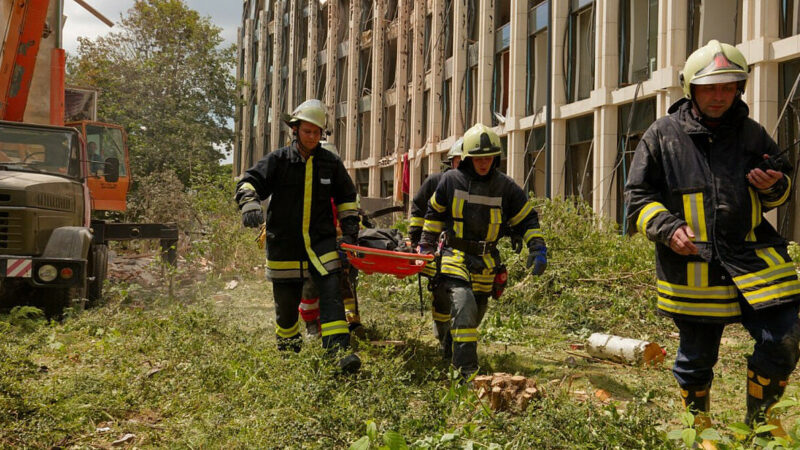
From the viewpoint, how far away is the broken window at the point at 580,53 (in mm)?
17484

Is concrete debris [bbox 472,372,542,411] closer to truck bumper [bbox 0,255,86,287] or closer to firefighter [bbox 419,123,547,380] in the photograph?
firefighter [bbox 419,123,547,380]

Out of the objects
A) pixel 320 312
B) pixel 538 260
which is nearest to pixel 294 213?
pixel 320 312

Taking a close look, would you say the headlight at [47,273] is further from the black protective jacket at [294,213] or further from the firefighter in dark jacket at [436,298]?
the firefighter in dark jacket at [436,298]

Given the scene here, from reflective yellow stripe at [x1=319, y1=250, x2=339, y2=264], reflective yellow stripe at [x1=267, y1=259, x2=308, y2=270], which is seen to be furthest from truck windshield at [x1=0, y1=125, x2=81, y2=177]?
reflective yellow stripe at [x1=319, y1=250, x2=339, y2=264]

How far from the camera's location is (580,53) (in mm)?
17797

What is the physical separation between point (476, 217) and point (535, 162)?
13682mm

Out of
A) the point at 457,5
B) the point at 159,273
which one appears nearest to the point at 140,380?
the point at 159,273

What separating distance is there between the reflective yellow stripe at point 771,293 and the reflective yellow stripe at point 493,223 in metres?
2.47

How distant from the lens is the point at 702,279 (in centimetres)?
387

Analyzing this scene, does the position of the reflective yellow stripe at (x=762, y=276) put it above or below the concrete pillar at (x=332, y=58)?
below

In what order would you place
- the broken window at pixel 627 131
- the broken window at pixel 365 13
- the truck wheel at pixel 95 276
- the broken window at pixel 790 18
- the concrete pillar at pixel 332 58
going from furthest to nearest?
1. the concrete pillar at pixel 332 58
2. the broken window at pixel 365 13
3. the broken window at pixel 627 131
4. the broken window at pixel 790 18
5. the truck wheel at pixel 95 276

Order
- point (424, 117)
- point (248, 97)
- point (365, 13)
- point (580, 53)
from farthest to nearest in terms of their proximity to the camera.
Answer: point (248, 97), point (365, 13), point (424, 117), point (580, 53)

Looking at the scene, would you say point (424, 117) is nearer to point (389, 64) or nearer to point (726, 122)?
point (389, 64)

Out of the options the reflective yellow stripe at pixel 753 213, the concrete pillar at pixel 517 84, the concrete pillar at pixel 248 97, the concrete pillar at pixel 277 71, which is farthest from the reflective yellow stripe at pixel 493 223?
the concrete pillar at pixel 248 97
